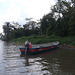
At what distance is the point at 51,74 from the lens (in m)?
8.64

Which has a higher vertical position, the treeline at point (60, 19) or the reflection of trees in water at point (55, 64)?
the treeline at point (60, 19)

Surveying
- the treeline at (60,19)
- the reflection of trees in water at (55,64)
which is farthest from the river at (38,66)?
the treeline at (60,19)

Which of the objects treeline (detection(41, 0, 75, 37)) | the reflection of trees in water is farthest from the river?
treeline (detection(41, 0, 75, 37))

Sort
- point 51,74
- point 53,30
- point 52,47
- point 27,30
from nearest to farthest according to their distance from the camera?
point 51,74, point 52,47, point 53,30, point 27,30

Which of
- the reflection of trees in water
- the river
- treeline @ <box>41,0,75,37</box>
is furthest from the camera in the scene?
treeline @ <box>41,0,75,37</box>

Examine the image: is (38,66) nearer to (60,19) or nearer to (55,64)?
(55,64)

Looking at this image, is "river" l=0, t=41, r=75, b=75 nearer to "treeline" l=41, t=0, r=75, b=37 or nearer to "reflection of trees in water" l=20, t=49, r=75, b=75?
"reflection of trees in water" l=20, t=49, r=75, b=75

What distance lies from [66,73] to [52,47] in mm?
14646

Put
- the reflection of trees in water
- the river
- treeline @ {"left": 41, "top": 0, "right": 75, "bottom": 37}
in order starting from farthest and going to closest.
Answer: treeline @ {"left": 41, "top": 0, "right": 75, "bottom": 37}
the reflection of trees in water
the river

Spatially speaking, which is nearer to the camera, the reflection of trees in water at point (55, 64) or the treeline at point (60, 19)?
the reflection of trees in water at point (55, 64)

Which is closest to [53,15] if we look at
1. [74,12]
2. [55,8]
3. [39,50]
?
[55,8]

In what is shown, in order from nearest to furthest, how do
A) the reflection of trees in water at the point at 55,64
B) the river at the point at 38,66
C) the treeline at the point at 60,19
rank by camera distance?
the river at the point at 38,66 < the reflection of trees in water at the point at 55,64 < the treeline at the point at 60,19

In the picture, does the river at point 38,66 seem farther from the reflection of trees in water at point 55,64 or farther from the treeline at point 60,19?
the treeline at point 60,19

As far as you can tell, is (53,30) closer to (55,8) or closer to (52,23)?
(52,23)
